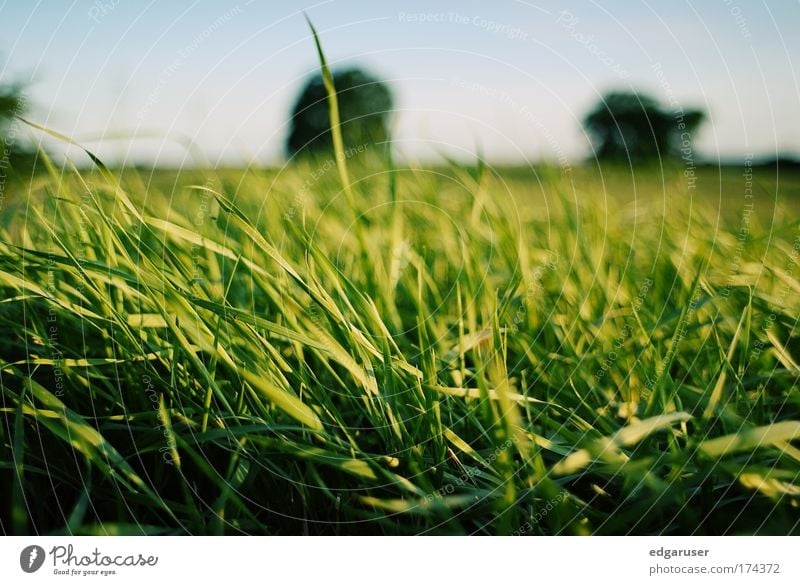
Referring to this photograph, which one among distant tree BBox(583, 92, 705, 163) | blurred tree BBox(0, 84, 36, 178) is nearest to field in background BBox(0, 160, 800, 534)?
blurred tree BBox(0, 84, 36, 178)

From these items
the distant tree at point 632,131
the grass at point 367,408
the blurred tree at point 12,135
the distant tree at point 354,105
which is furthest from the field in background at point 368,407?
the distant tree at point 354,105

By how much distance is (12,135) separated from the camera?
571 mm

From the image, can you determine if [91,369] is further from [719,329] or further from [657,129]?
[657,129]

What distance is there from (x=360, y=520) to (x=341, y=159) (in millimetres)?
240

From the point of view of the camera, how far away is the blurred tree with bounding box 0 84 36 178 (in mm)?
526

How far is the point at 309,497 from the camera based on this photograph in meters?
0.34

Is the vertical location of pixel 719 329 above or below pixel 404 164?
below
